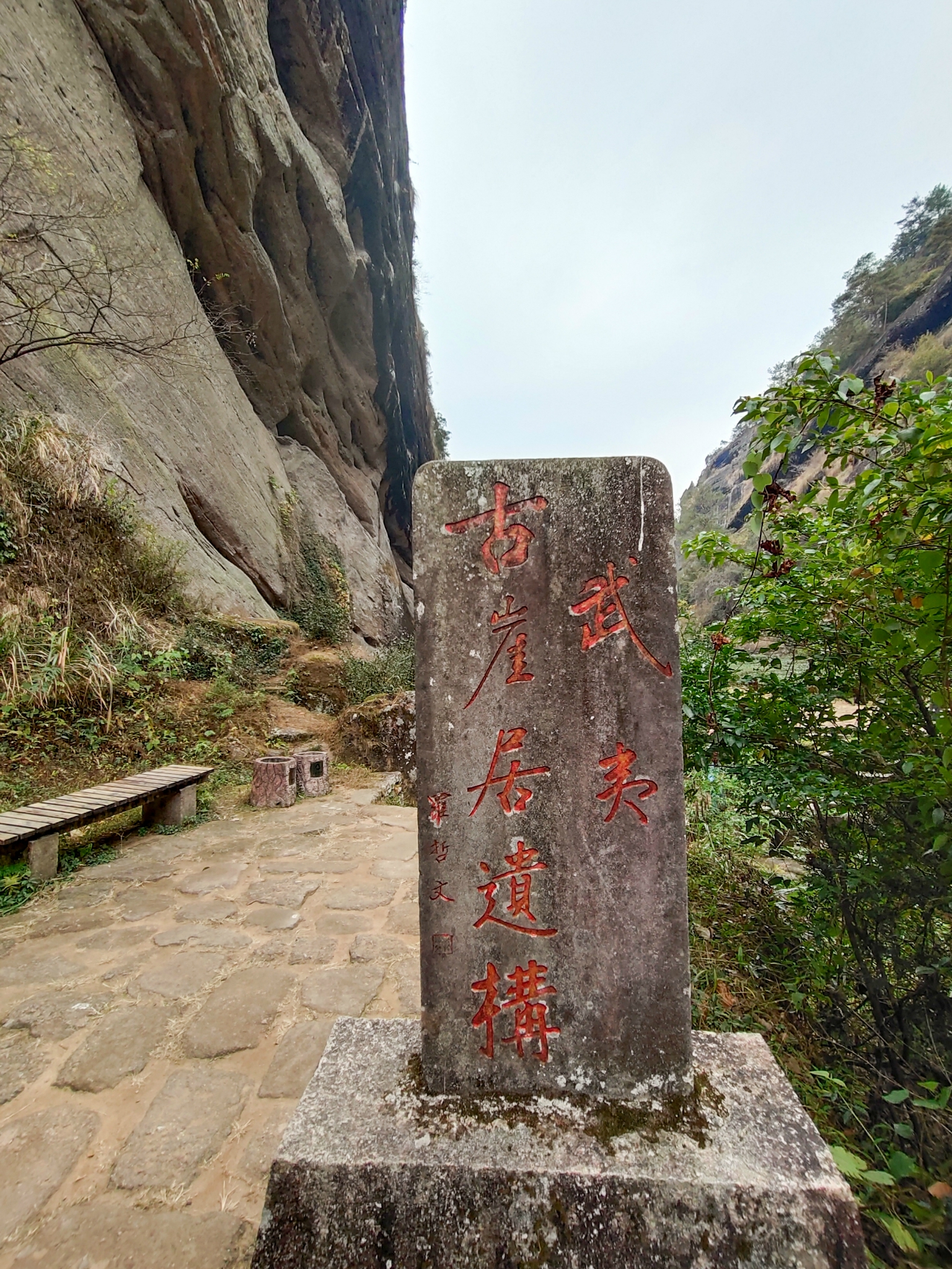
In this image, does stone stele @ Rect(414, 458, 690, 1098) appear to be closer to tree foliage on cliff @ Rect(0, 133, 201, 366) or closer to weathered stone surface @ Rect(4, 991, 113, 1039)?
weathered stone surface @ Rect(4, 991, 113, 1039)

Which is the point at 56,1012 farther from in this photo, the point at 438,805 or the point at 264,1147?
the point at 438,805

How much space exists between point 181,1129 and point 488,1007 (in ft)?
3.58

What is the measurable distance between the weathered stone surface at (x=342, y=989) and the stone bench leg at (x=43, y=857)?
1.95m

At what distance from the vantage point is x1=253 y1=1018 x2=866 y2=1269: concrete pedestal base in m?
1.10

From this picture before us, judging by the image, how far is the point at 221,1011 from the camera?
2133 millimetres

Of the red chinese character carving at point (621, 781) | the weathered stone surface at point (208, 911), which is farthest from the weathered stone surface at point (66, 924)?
the red chinese character carving at point (621, 781)

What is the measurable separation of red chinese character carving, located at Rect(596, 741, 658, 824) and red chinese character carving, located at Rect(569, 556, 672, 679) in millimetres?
234

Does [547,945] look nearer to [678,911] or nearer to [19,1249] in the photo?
[678,911]

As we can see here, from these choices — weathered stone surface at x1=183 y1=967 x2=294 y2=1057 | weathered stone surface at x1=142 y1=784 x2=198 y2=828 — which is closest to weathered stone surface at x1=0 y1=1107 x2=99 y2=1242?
weathered stone surface at x1=183 y1=967 x2=294 y2=1057

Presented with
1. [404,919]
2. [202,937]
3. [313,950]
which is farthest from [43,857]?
[404,919]

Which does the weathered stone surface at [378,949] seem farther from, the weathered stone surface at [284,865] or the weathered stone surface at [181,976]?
the weathered stone surface at [284,865]

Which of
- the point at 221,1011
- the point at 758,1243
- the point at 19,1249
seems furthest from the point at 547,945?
the point at 221,1011

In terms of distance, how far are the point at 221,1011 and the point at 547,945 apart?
5.25ft

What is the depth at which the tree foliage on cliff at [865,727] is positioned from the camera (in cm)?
135
